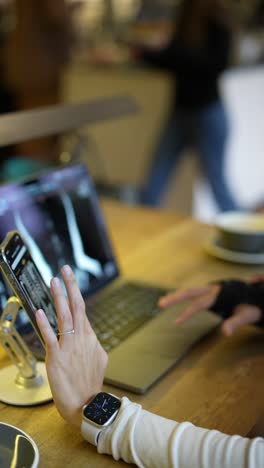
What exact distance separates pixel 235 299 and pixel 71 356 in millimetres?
396

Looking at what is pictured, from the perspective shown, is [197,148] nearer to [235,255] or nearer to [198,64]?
[198,64]

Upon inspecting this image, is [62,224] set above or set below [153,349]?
above

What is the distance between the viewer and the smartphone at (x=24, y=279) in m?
0.68

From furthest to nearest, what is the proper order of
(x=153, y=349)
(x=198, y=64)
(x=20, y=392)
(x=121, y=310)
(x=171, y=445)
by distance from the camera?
(x=198, y=64) < (x=121, y=310) < (x=153, y=349) < (x=20, y=392) < (x=171, y=445)

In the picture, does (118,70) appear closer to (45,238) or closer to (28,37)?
(28,37)

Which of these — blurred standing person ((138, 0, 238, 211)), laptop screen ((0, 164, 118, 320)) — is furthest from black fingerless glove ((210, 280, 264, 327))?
blurred standing person ((138, 0, 238, 211))

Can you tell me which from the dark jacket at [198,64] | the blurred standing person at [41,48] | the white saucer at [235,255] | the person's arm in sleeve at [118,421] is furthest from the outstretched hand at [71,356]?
the blurred standing person at [41,48]

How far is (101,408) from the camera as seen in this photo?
2.21 ft

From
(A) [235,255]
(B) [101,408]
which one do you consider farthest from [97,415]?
(A) [235,255]

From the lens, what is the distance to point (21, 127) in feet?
3.34

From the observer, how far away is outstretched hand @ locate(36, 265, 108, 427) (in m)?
0.66

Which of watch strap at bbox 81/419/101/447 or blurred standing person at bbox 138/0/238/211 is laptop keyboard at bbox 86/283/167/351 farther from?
blurred standing person at bbox 138/0/238/211

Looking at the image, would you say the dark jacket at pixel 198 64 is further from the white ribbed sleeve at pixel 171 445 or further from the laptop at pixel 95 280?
the white ribbed sleeve at pixel 171 445

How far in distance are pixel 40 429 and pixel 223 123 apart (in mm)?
2569
